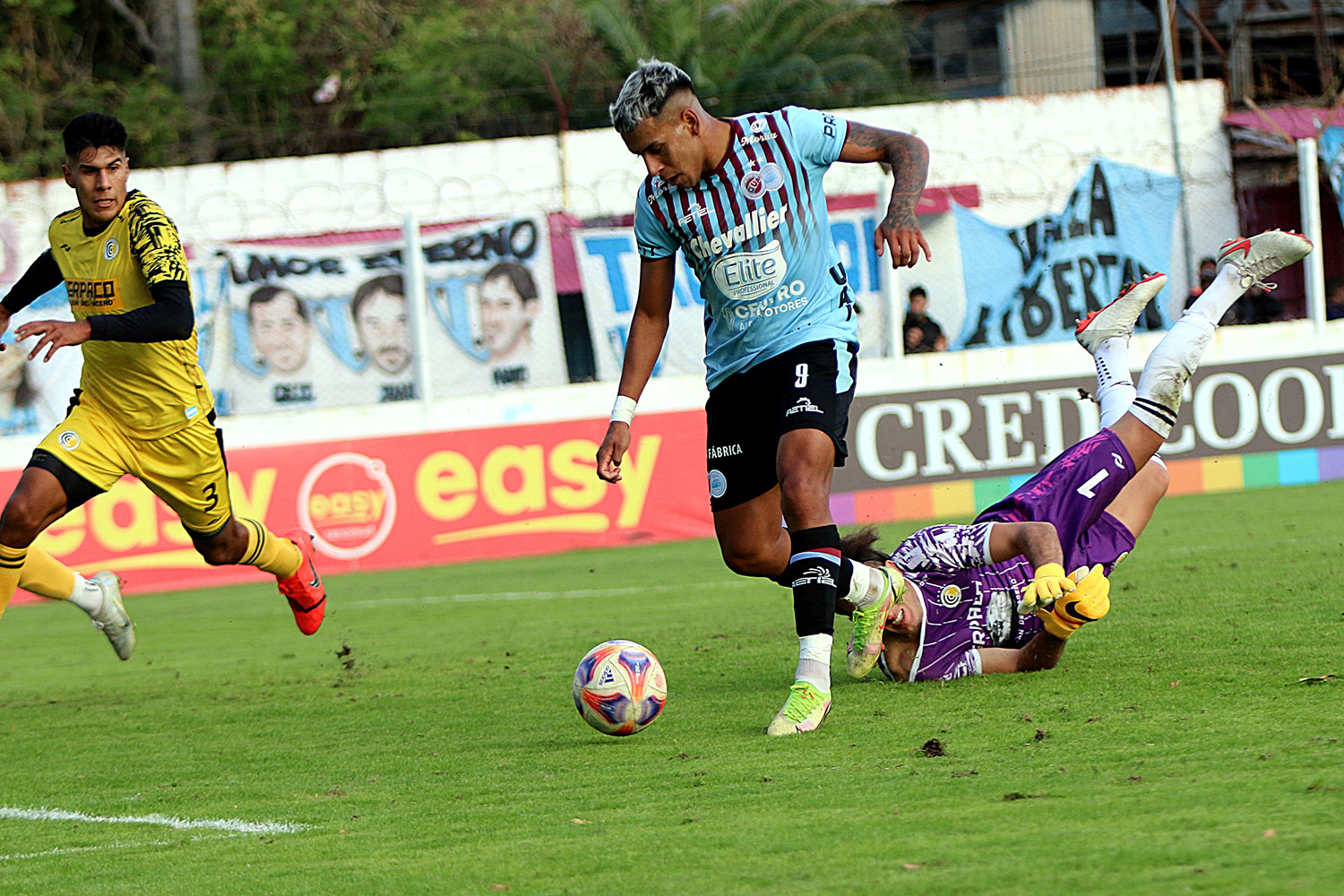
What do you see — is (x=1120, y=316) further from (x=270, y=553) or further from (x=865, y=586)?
(x=270, y=553)

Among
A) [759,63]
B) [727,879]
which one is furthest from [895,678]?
[759,63]

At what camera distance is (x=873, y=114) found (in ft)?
69.4

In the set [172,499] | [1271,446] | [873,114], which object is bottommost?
[1271,446]

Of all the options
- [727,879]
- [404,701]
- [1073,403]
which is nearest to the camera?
[727,879]

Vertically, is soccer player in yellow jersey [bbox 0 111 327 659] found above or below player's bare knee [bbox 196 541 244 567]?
above

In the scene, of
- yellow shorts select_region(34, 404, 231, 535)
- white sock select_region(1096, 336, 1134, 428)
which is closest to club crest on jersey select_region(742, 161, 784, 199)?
white sock select_region(1096, 336, 1134, 428)

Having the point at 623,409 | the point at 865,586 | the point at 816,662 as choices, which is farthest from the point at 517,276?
the point at 816,662

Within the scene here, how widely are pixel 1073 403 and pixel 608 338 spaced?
7.08 m

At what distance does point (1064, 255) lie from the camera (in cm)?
2022

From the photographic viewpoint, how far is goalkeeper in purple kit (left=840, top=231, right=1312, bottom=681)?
225 inches

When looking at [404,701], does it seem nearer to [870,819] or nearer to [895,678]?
[895,678]

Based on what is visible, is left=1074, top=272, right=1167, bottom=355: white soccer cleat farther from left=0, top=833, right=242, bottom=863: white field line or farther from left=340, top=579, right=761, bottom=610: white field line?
left=0, top=833, right=242, bottom=863: white field line

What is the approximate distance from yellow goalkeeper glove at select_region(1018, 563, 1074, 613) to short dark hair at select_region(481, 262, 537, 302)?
14.9 m

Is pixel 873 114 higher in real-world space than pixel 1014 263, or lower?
higher
